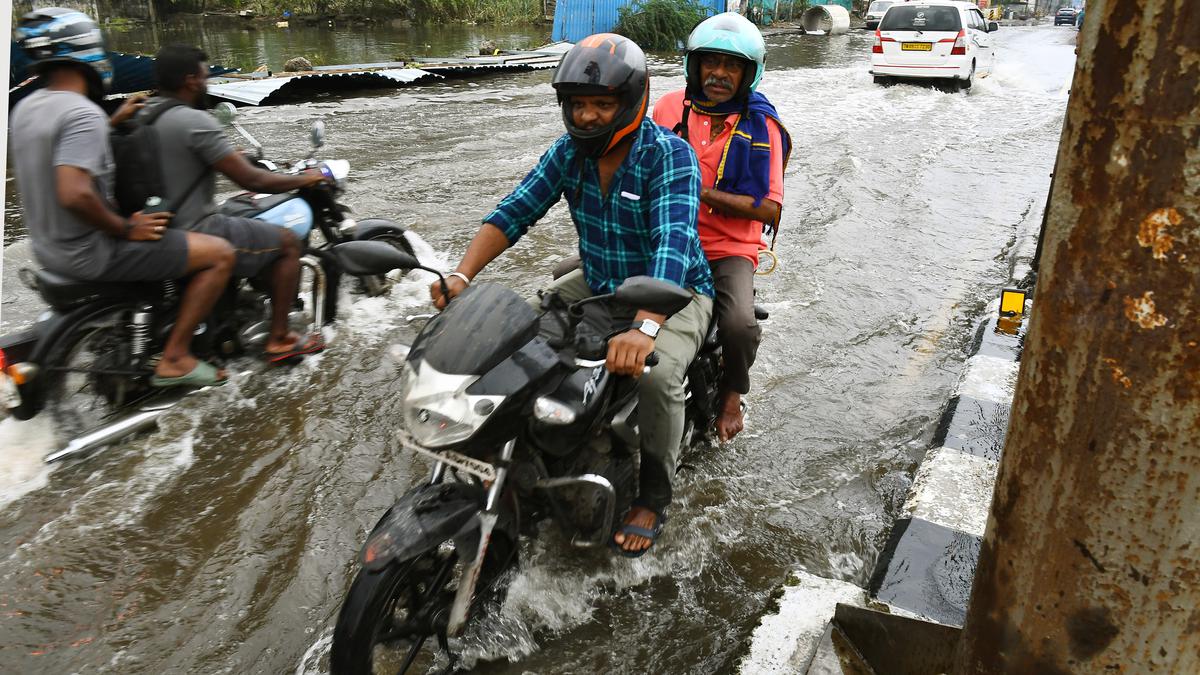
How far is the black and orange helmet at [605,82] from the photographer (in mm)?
2730

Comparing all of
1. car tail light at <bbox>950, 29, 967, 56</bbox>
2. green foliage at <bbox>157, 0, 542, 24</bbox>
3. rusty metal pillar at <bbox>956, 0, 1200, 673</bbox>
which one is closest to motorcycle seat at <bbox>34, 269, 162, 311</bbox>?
rusty metal pillar at <bbox>956, 0, 1200, 673</bbox>

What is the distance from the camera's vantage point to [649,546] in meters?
3.24

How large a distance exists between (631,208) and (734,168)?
0.97 metres

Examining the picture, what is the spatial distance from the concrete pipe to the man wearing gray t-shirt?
104 ft

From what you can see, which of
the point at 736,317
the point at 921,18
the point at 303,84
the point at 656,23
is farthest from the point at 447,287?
the point at 656,23

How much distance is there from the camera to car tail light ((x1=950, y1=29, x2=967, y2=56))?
55.0 ft

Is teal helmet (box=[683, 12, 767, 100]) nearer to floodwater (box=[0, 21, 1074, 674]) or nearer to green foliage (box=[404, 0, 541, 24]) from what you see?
floodwater (box=[0, 21, 1074, 674])

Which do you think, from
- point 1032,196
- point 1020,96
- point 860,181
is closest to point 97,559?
point 860,181

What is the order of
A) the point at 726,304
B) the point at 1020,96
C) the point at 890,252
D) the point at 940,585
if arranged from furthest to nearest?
the point at 1020,96, the point at 890,252, the point at 726,304, the point at 940,585

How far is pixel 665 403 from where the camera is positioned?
120 inches

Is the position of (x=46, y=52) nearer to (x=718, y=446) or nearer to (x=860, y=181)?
(x=718, y=446)

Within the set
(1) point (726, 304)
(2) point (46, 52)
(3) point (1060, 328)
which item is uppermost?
(2) point (46, 52)

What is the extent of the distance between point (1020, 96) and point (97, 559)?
18.9 m

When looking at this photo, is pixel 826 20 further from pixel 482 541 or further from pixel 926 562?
pixel 482 541
